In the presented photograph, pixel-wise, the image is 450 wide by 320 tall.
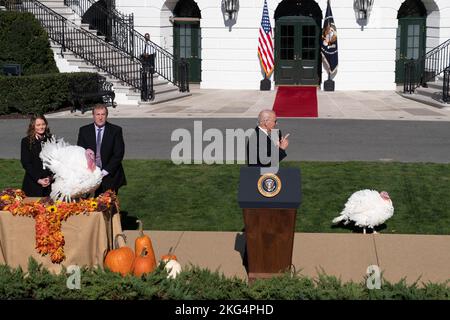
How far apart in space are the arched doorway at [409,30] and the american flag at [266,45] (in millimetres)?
5178

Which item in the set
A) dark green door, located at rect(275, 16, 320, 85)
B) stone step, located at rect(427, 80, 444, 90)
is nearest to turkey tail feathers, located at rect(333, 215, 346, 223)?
stone step, located at rect(427, 80, 444, 90)

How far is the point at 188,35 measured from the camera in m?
32.5

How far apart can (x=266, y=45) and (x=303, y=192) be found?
18890mm

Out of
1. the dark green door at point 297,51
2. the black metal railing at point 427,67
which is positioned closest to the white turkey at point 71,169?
the black metal railing at point 427,67

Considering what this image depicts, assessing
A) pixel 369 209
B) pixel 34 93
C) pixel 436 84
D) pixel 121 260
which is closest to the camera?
pixel 121 260

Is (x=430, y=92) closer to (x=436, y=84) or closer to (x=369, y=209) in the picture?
(x=436, y=84)

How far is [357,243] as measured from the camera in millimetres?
10125

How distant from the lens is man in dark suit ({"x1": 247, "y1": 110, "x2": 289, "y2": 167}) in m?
8.66

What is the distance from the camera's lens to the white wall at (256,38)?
3061cm

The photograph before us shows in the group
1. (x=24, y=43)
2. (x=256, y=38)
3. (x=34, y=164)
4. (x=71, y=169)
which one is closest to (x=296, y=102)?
(x=256, y=38)

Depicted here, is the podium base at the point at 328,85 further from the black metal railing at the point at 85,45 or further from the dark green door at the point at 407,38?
the black metal railing at the point at 85,45

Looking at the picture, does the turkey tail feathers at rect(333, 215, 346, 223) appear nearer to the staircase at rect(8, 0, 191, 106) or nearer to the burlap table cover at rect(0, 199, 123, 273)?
the burlap table cover at rect(0, 199, 123, 273)

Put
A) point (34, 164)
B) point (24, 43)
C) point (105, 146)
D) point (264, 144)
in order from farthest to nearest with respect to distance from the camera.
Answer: point (24, 43), point (34, 164), point (105, 146), point (264, 144)
